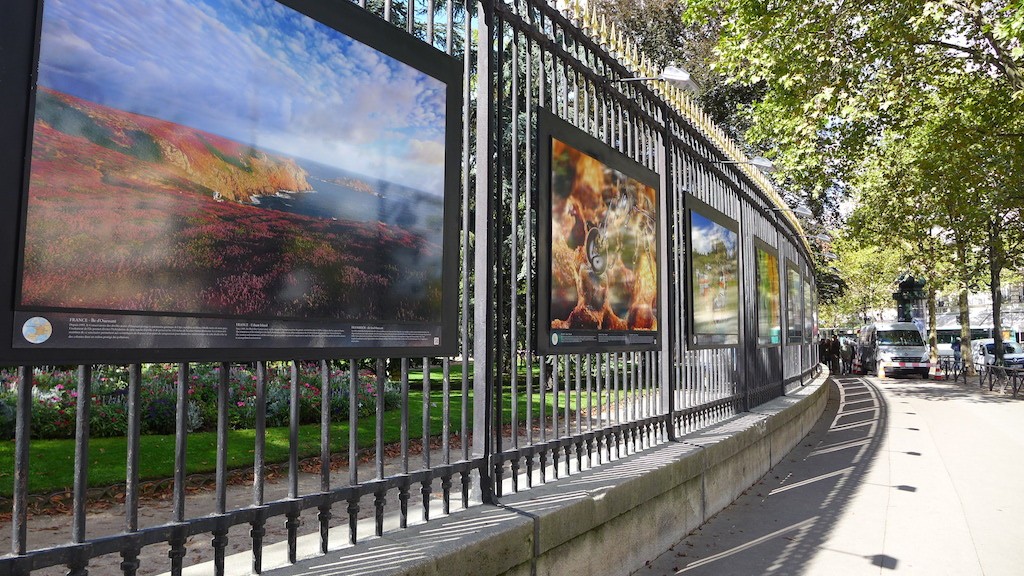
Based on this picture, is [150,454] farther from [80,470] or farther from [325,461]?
[80,470]

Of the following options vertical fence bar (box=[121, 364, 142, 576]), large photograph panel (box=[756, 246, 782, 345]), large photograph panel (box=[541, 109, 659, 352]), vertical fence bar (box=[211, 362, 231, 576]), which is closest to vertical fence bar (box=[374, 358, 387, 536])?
vertical fence bar (box=[211, 362, 231, 576])

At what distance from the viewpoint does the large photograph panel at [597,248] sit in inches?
193

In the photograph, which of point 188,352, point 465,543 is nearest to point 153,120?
point 188,352

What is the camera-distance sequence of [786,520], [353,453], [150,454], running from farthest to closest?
[150,454]
[786,520]
[353,453]

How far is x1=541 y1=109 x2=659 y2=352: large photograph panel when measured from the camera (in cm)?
490

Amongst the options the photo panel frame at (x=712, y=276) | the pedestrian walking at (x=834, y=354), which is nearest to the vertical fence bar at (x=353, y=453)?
the photo panel frame at (x=712, y=276)

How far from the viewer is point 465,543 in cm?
338

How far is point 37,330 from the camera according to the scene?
2.22 m

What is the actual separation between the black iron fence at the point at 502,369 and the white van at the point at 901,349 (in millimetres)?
23860

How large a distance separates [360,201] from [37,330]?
1.38 metres

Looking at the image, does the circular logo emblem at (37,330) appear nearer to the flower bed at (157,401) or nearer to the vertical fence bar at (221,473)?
the vertical fence bar at (221,473)

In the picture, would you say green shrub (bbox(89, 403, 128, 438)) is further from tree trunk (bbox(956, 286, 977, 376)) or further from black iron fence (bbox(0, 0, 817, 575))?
tree trunk (bbox(956, 286, 977, 376))

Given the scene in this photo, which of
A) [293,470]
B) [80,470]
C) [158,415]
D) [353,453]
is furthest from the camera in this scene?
[158,415]

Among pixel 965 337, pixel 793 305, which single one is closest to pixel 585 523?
pixel 793 305
